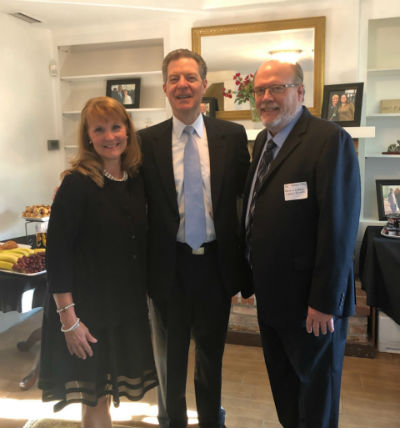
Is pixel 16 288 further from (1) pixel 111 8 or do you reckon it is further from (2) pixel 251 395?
(1) pixel 111 8

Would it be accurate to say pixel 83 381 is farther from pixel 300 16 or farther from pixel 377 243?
pixel 300 16

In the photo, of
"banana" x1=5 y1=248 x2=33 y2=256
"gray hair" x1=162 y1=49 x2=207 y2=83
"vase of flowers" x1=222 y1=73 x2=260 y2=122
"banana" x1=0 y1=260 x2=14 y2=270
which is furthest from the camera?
"vase of flowers" x1=222 y1=73 x2=260 y2=122

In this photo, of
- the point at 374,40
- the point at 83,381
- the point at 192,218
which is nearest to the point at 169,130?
the point at 192,218

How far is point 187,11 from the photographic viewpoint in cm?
375

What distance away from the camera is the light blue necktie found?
1649 mm

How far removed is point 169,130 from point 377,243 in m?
1.99

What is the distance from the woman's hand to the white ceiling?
3130 millimetres

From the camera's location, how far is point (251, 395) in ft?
7.98

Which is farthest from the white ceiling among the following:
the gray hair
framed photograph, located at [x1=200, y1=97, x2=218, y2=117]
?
the gray hair

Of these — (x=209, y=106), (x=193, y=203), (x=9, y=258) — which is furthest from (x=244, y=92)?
(x=9, y=258)

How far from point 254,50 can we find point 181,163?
8.12 ft

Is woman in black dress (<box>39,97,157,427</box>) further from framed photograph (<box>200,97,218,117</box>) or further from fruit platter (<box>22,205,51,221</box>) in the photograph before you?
framed photograph (<box>200,97,218,117</box>)

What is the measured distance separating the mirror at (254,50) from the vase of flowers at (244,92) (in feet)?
0.16

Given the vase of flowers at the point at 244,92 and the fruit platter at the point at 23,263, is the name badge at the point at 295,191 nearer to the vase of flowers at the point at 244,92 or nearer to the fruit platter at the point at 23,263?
the fruit platter at the point at 23,263
